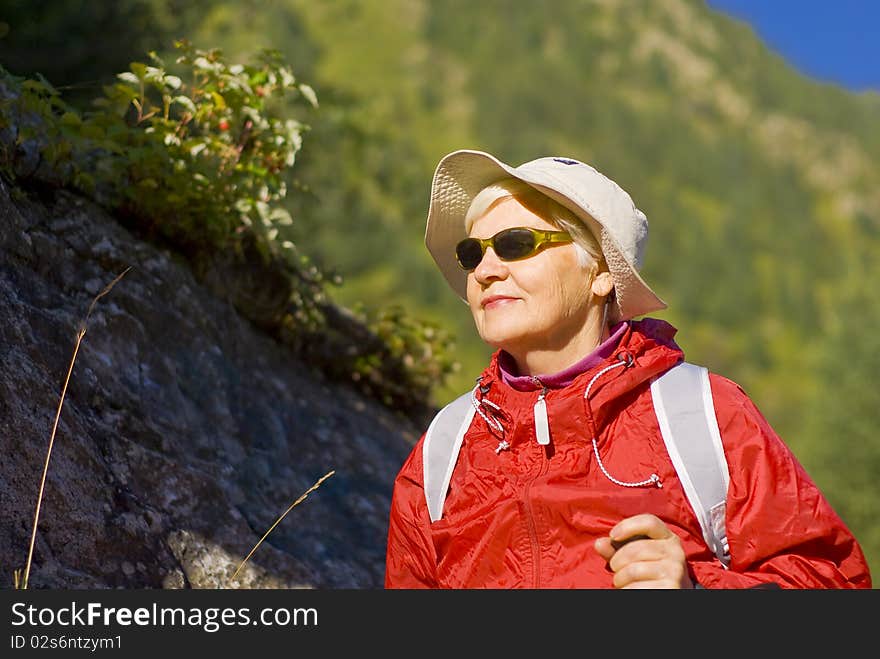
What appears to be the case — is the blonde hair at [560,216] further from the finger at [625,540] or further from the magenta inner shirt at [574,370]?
the finger at [625,540]

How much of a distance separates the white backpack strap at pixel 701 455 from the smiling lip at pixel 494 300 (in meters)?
0.53

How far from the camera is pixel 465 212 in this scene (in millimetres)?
2971

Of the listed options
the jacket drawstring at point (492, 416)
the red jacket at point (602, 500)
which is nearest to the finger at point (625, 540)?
the red jacket at point (602, 500)

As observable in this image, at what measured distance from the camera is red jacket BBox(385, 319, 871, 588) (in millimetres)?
2184

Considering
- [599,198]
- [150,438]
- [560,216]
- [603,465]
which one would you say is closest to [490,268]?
[560,216]

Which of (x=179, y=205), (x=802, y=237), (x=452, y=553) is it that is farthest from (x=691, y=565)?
(x=802, y=237)

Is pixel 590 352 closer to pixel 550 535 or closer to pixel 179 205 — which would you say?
pixel 550 535

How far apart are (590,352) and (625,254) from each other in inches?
11.4

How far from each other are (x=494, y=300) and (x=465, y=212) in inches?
17.3

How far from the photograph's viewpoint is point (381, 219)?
52938mm

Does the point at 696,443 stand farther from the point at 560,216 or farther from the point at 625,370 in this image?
the point at 560,216

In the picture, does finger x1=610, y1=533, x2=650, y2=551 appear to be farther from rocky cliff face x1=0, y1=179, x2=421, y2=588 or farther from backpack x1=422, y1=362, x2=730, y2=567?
rocky cliff face x1=0, y1=179, x2=421, y2=588

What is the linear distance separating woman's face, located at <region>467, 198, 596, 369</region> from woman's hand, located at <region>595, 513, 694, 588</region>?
68 cm

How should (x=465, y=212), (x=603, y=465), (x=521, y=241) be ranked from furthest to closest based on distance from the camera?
(x=465, y=212), (x=521, y=241), (x=603, y=465)
